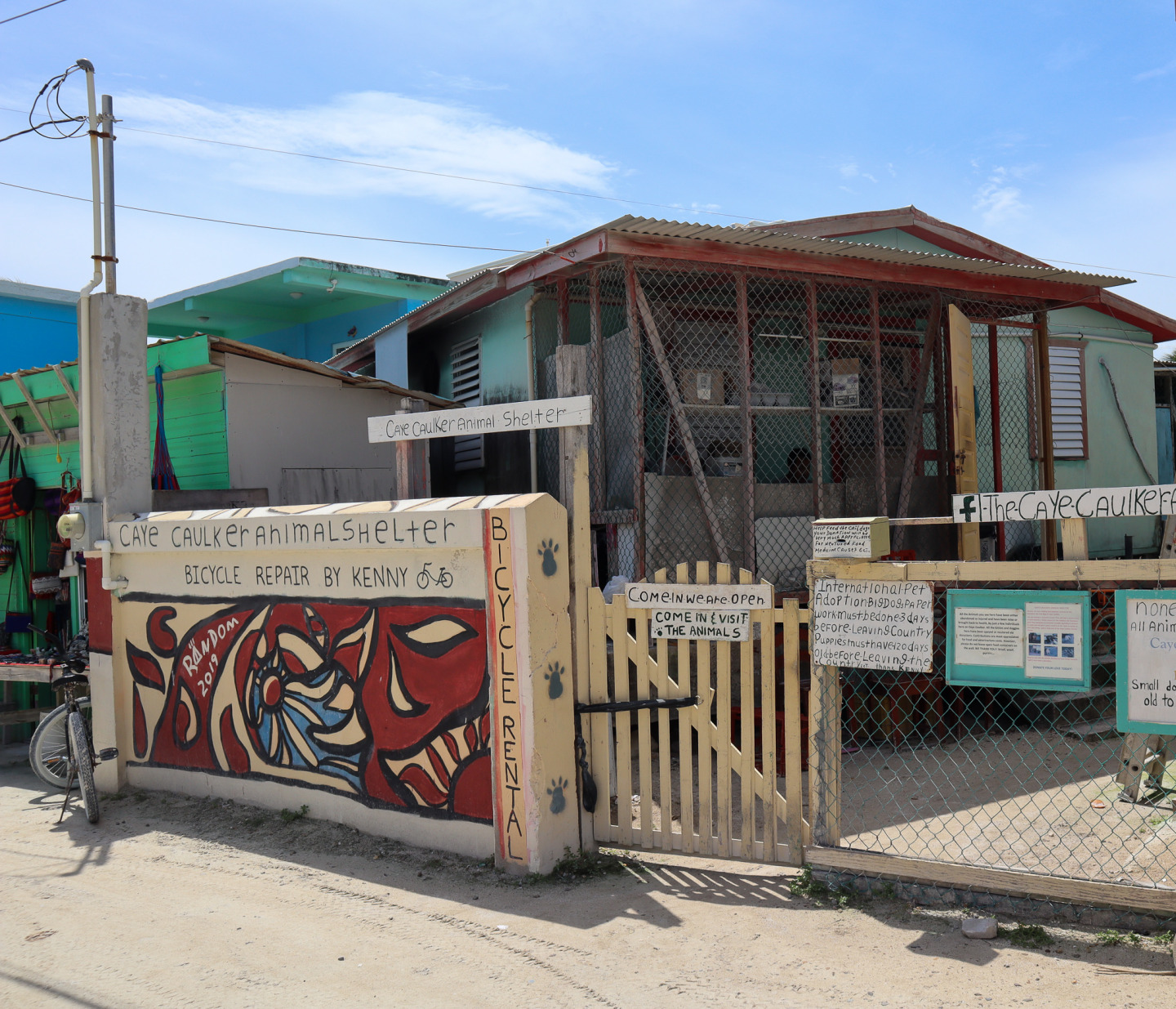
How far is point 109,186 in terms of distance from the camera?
7617 mm

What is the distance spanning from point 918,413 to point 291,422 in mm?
5903

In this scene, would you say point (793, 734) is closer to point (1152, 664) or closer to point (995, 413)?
point (1152, 664)

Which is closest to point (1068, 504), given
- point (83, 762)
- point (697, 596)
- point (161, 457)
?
point (697, 596)

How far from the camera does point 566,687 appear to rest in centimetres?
501

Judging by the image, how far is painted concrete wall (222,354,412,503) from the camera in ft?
29.5

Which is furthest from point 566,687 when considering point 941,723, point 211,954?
point 941,723

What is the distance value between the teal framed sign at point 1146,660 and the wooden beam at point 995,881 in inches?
25.0

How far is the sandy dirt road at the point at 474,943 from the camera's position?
363cm

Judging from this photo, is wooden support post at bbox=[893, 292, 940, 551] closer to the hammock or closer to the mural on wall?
the mural on wall

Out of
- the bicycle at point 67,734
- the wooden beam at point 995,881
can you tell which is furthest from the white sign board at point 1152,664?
the bicycle at point 67,734

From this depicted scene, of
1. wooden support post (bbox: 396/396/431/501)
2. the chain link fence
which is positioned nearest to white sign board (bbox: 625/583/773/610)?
wooden support post (bbox: 396/396/431/501)

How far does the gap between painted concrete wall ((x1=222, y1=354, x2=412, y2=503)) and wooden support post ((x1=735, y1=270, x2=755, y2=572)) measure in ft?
12.8

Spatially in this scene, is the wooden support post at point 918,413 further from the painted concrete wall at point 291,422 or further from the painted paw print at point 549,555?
the painted concrete wall at point 291,422

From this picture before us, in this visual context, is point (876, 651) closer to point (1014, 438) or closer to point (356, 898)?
point (356, 898)
